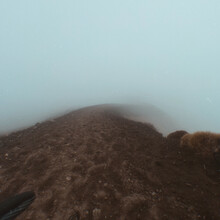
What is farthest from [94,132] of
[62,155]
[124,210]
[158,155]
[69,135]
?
[124,210]

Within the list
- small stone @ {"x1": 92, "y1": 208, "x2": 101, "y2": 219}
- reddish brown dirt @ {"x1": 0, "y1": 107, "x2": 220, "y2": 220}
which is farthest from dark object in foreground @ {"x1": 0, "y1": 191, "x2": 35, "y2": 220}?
small stone @ {"x1": 92, "y1": 208, "x2": 101, "y2": 219}

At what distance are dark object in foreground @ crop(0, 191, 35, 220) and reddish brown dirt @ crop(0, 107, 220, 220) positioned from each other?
6.3 inches

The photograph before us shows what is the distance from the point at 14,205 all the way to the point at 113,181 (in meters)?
2.94

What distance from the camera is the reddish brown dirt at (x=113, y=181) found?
3.30m

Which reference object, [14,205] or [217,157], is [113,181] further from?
[217,157]

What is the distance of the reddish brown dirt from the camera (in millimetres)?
3305

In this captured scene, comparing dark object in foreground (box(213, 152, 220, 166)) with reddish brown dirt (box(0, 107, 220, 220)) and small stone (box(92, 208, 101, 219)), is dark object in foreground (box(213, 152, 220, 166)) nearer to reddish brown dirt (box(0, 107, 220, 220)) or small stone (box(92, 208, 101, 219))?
reddish brown dirt (box(0, 107, 220, 220))

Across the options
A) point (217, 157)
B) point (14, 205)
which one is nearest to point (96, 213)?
point (14, 205)

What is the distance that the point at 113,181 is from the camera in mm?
4465

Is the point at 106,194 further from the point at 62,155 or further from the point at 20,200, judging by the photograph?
the point at 62,155

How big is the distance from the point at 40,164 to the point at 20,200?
1936 mm

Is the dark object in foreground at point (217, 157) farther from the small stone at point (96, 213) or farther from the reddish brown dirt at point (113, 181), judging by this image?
the small stone at point (96, 213)

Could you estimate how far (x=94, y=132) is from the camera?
9.80 m

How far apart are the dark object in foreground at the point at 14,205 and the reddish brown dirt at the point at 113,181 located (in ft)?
0.52
